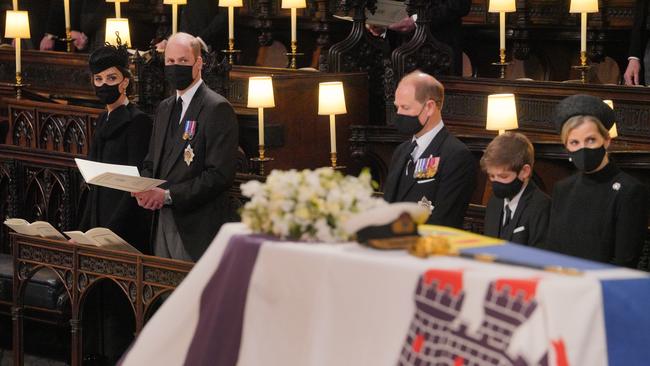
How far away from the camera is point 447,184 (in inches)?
241

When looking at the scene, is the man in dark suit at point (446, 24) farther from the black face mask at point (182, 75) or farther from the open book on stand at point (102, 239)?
the open book on stand at point (102, 239)

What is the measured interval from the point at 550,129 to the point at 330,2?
16.4ft

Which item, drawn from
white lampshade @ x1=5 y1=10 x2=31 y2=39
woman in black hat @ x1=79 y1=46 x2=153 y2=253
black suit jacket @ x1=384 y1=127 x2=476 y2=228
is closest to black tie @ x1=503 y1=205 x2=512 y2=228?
black suit jacket @ x1=384 y1=127 x2=476 y2=228

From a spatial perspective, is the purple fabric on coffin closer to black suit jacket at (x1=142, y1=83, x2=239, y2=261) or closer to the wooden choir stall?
the wooden choir stall

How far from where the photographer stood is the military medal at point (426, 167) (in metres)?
6.15

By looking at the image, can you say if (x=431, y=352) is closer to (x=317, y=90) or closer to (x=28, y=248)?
(x=28, y=248)

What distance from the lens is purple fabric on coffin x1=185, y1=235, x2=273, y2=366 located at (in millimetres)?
4941

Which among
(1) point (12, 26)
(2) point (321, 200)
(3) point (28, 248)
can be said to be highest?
(1) point (12, 26)

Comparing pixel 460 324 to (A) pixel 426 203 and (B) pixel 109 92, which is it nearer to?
(A) pixel 426 203

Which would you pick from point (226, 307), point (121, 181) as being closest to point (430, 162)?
point (226, 307)

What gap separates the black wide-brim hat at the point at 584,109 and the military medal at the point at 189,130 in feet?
7.53

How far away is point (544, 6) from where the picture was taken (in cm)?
1302

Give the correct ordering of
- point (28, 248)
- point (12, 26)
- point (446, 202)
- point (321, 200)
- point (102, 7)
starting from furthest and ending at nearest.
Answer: point (102, 7)
point (12, 26)
point (28, 248)
point (446, 202)
point (321, 200)

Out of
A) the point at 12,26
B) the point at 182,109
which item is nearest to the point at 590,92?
the point at 182,109
